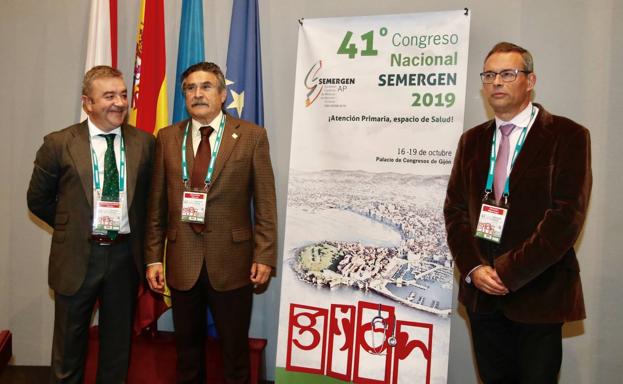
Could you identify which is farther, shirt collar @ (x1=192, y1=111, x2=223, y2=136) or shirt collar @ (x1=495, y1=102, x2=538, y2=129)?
shirt collar @ (x1=192, y1=111, x2=223, y2=136)

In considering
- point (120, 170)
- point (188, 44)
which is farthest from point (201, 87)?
point (188, 44)

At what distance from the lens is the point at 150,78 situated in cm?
312

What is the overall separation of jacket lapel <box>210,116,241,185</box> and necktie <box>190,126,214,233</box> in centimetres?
6

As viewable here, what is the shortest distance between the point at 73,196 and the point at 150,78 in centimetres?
101

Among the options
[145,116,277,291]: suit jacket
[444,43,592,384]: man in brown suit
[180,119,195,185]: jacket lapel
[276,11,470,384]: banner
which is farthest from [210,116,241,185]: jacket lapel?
[444,43,592,384]: man in brown suit

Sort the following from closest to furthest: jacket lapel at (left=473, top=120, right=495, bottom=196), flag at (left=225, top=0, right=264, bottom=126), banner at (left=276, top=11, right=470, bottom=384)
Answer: jacket lapel at (left=473, top=120, right=495, bottom=196) < banner at (left=276, top=11, right=470, bottom=384) < flag at (left=225, top=0, right=264, bottom=126)

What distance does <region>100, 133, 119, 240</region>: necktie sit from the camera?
242 cm

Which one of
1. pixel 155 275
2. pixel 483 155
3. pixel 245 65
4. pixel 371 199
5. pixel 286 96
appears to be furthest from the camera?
pixel 286 96

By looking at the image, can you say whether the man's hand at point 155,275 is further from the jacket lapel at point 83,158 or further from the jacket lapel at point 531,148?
the jacket lapel at point 531,148

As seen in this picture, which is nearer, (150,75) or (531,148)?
(531,148)

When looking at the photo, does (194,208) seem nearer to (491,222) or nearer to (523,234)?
(491,222)

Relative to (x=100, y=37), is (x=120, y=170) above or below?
below

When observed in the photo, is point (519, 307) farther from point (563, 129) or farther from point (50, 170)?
point (50, 170)

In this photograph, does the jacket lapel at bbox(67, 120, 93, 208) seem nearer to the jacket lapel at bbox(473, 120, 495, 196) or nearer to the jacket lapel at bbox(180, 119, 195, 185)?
the jacket lapel at bbox(180, 119, 195, 185)
